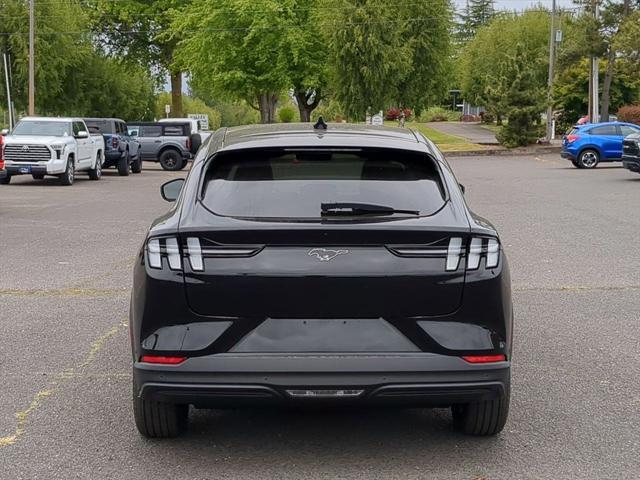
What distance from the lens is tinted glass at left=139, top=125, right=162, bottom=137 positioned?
3656 centimetres

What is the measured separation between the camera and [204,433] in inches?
201

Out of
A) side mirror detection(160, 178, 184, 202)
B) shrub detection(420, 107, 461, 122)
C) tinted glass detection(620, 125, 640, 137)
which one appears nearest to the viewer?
side mirror detection(160, 178, 184, 202)

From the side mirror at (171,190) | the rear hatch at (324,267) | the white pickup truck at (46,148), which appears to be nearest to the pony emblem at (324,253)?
the rear hatch at (324,267)

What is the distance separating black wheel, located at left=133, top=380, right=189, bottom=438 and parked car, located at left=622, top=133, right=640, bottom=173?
70.0 feet

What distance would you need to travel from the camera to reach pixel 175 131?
3631 centimetres

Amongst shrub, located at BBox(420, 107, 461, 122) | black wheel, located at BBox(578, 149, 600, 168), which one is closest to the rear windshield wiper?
black wheel, located at BBox(578, 149, 600, 168)

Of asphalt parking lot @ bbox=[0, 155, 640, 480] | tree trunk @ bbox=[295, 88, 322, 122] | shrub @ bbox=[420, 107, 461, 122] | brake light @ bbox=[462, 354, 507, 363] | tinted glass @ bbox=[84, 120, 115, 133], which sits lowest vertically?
asphalt parking lot @ bbox=[0, 155, 640, 480]

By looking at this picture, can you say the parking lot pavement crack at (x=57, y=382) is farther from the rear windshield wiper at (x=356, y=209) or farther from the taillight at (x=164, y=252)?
the rear windshield wiper at (x=356, y=209)

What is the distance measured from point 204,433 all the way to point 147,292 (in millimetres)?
1116

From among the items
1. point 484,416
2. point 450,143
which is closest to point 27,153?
point 484,416

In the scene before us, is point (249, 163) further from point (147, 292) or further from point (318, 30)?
point (318, 30)

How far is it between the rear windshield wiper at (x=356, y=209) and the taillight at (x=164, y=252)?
727mm

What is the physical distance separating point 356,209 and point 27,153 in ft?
71.2

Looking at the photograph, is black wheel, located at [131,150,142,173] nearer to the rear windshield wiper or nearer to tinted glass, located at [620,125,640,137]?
tinted glass, located at [620,125,640,137]
